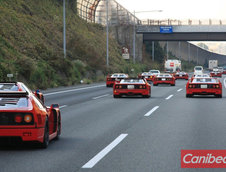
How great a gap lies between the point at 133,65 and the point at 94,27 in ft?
29.4

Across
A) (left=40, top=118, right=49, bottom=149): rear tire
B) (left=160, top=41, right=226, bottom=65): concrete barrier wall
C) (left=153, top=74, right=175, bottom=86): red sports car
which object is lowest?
(left=153, top=74, right=175, bottom=86): red sports car

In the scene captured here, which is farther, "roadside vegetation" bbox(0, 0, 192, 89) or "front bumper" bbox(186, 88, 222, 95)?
"roadside vegetation" bbox(0, 0, 192, 89)

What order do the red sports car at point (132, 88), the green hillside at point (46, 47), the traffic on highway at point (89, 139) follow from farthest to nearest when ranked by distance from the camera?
the green hillside at point (46, 47)
the red sports car at point (132, 88)
the traffic on highway at point (89, 139)

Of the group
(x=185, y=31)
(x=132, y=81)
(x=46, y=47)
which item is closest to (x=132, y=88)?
(x=132, y=81)

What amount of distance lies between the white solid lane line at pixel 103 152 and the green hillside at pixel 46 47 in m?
21.3

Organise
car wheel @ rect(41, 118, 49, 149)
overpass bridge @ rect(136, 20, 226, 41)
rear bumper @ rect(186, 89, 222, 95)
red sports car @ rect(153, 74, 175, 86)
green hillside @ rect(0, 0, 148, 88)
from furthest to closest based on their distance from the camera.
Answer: overpass bridge @ rect(136, 20, 226, 41), red sports car @ rect(153, 74, 175, 86), green hillside @ rect(0, 0, 148, 88), rear bumper @ rect(186, 89, 222, 95), car wheel @ rect(41, 118, 49, 149)

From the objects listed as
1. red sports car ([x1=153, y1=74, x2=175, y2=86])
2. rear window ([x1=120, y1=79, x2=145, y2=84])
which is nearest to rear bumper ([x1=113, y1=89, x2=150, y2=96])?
rear window ([x1=120, y1=79, x2=145, y2=84])

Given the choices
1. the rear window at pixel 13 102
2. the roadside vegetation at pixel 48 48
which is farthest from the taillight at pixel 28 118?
the roadside vegetation at pixel 48 48

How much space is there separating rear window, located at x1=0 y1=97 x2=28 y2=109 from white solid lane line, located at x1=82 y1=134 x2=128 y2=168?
155 centimetres

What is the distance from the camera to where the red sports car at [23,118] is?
8.43 m

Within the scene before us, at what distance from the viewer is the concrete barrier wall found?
13356 centimetres

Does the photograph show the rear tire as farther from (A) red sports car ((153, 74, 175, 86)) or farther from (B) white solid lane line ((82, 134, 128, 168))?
(A) red sports car ((153, 74, 175, 86))

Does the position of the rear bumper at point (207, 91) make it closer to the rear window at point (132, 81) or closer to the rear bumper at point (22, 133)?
the rear window at point (132, 81)

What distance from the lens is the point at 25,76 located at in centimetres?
3478
